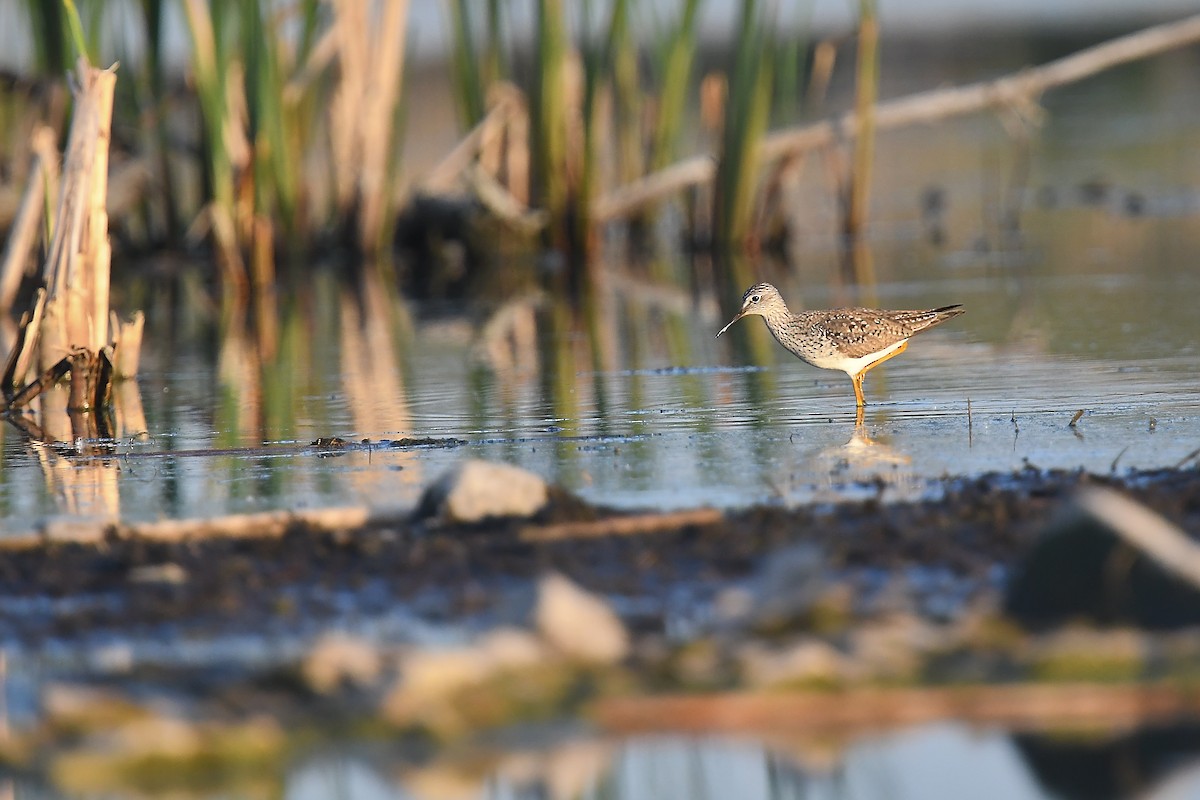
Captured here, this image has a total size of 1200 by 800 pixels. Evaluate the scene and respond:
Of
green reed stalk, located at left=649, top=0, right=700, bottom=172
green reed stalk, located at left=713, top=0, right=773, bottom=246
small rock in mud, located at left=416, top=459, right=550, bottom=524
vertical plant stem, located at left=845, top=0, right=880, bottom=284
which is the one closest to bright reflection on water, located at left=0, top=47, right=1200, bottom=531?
vertical plant stem, located at left=845, top=0, right=880, bottom=284

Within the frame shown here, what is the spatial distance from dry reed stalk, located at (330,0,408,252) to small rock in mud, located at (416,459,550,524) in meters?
11.4

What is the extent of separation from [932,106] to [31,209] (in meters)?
9.07

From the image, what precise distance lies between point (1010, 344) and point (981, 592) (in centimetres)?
653

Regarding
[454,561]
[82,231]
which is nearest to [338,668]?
[454,561]

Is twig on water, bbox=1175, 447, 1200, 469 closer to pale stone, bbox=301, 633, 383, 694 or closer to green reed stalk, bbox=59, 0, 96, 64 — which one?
pale stone, bbox=301, 633, 383, 694

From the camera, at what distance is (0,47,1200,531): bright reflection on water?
25.3ft

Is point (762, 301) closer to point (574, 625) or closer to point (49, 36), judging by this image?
point (574, 625)

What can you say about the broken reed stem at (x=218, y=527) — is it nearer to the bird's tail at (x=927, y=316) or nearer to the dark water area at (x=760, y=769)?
the dark water area at (x=760, y=769)

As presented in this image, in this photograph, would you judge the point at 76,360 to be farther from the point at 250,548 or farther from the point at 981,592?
the point at 981,592

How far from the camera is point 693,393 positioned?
1045cm

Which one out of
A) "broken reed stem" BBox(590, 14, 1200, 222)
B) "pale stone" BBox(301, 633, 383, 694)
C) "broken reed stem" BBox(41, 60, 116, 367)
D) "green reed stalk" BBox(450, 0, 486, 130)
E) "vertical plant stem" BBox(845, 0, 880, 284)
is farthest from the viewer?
"green reed stalk" BBox(450, 0, 486, 130)

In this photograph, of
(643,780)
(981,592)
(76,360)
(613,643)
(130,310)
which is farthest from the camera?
(130,310)

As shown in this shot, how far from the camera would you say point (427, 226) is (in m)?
20.4

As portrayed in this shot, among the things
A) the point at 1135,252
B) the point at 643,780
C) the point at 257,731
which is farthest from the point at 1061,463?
the point at 1135,252
